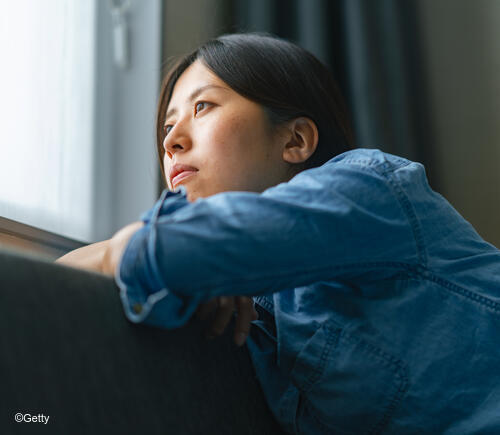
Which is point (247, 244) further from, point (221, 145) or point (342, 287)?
point (221, 145)

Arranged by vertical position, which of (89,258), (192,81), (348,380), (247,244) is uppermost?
(192,81)

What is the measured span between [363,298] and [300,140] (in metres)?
0.43

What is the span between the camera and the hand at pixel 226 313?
2.05ft

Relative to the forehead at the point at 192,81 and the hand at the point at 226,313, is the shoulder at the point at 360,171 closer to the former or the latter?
the hand at the point at 226,313

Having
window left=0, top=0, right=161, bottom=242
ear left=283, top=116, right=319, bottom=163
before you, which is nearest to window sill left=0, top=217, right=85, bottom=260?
window left=0, top=0, right=161, bottom=242

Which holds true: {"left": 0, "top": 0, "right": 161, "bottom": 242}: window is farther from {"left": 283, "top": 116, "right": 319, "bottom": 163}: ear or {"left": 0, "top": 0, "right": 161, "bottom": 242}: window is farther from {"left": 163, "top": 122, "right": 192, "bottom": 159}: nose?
{"left": 283, "top": 116, "right": 319, "bottom": 163}: ear

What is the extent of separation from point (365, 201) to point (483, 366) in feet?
0.86

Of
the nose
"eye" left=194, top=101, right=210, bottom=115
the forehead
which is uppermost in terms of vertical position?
the forehead

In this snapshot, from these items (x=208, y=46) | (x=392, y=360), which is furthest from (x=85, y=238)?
(x=392, y=360)

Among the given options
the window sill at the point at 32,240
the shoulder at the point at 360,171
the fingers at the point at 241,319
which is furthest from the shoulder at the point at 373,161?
the window sill at the point at 32,240

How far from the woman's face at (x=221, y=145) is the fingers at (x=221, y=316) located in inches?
13.8

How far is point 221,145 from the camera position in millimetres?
965

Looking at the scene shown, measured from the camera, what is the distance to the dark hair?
1.03 metres

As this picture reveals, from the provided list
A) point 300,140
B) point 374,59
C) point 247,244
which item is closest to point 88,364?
point 247,244
